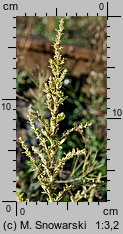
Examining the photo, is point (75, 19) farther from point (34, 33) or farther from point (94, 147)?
point (94, 147)

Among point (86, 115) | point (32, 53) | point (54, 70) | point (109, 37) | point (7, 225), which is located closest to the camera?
point (54, 70)

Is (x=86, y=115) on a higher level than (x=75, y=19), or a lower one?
lower

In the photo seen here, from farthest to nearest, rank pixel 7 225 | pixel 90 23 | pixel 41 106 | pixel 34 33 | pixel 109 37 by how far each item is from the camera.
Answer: pixel 90 23 < pixel 34 33 < pixel 41 106 < pixel 109 37 < pixel 7 225

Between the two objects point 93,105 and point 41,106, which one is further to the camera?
point 93,105

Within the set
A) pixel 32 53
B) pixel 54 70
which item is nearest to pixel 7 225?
pixel 54 70

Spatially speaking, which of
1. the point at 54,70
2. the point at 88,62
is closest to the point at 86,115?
the point at 88,62

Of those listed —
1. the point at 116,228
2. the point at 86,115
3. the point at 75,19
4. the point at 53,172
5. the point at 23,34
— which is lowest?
the point at 116,228
